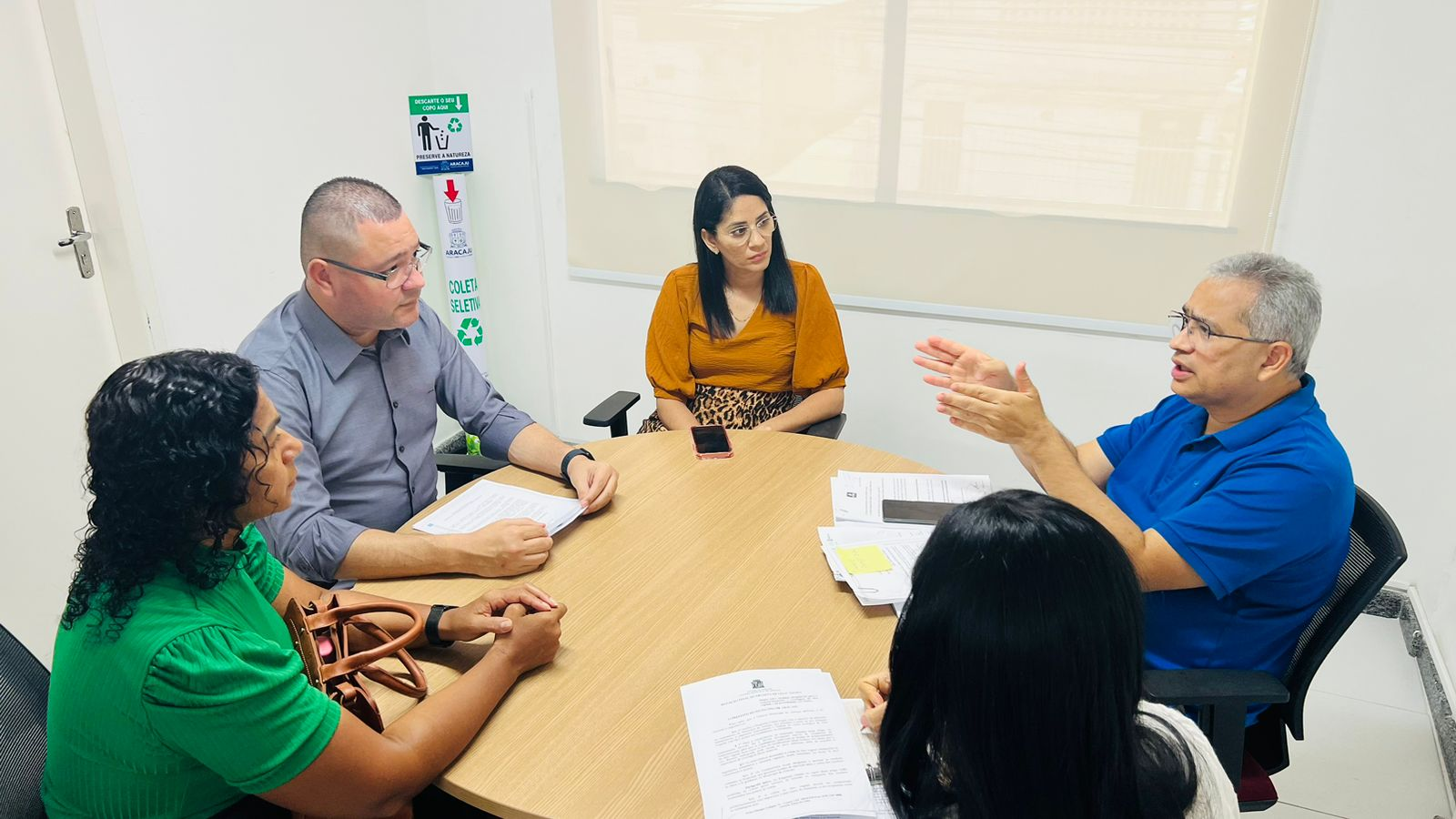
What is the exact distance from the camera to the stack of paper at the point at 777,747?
4.02 ft

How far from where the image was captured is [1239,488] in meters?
1.62

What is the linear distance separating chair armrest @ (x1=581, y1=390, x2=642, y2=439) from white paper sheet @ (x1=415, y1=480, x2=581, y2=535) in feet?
1.69

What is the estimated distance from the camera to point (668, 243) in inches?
145

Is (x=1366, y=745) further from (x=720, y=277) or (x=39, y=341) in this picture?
(x=39, y=341)

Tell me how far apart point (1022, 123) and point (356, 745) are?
8.96ft

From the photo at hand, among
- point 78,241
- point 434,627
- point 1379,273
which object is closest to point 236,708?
point 434,627

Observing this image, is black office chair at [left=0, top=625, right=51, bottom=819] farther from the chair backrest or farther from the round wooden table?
the chair backrest

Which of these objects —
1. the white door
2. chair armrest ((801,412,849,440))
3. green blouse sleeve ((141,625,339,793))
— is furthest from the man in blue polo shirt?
the white door

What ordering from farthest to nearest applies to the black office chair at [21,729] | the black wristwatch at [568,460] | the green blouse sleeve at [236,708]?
1. the black wristwatch at [568,460]
2. the black office chair at [21,729]
3. the green blouse sleeve at [236,708]

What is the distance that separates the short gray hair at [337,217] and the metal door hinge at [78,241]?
1.22 meters

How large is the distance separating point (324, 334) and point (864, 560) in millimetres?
1222

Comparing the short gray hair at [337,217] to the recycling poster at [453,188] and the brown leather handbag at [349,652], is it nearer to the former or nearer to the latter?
the brown leather handbag at [349,652]

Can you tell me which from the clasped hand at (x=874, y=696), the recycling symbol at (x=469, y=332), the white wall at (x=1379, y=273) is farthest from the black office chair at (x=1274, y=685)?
the recycling symbol at (x=469, y=332)

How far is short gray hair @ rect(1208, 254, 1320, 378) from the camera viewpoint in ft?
5.44
